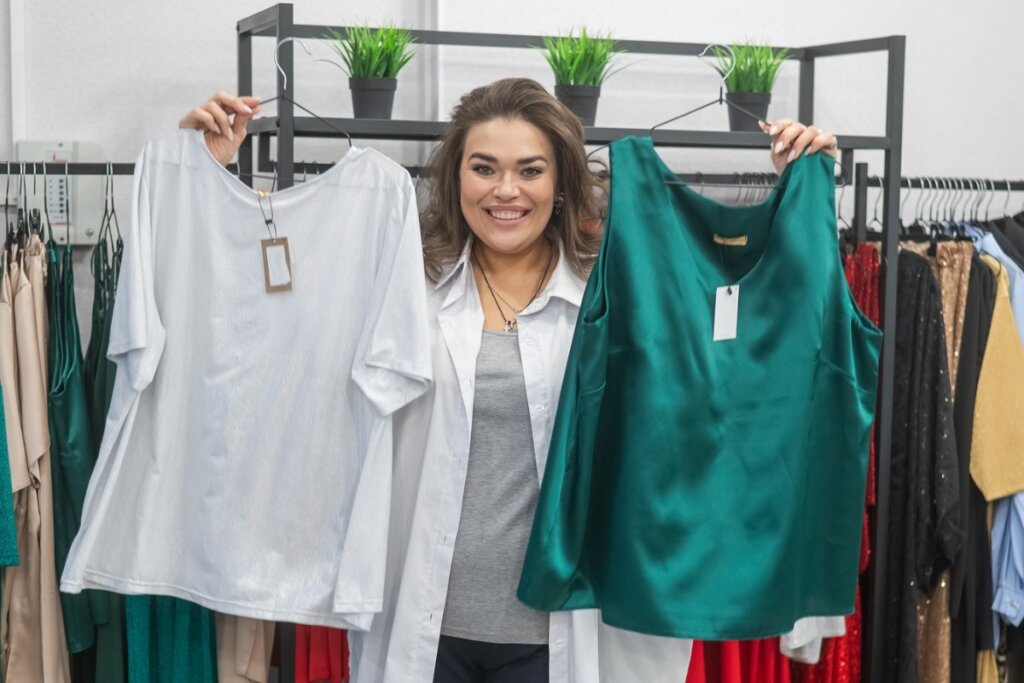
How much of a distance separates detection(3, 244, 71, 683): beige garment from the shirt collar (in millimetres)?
A: 824

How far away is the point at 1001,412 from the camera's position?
2703mm

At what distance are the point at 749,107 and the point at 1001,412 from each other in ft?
3.04

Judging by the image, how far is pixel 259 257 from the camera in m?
2.06

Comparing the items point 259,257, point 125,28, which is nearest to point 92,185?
point 125,28

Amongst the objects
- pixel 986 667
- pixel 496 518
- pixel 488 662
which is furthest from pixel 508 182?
pixel 986 667

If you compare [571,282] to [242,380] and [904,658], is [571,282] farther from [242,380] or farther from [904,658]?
[904,658]

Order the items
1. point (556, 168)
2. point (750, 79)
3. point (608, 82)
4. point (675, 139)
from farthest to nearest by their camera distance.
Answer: point (608, 82)
point (750, 79)
point (675, 139)
point (556, 168)

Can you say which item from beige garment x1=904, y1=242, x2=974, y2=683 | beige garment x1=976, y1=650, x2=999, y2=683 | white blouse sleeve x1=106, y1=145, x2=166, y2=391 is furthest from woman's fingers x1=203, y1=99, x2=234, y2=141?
beige garment x1=976, y1=650, x2=999, y2=683

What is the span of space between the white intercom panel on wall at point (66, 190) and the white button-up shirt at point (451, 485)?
3.18 feet

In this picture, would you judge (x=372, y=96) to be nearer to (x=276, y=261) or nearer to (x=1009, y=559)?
(x=276, y=261)

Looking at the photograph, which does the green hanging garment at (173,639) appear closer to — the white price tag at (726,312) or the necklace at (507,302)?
the necklace at (507,302)

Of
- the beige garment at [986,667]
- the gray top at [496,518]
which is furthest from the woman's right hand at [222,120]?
the beige garment at [986,667]

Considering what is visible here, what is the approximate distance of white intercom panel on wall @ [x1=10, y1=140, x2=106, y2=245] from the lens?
2.52 meters

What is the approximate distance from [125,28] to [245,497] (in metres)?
1.24
